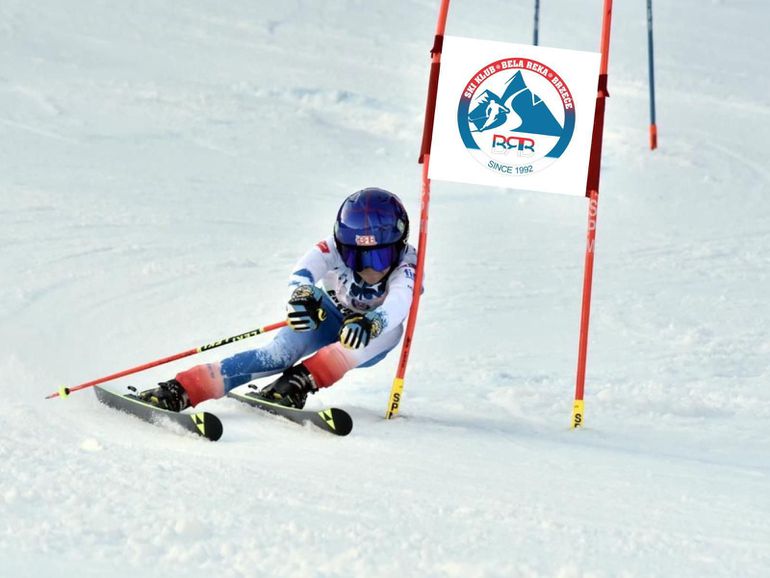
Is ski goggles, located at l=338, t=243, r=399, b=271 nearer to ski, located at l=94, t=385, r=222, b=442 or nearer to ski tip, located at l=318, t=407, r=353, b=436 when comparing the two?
ski tip, located at l=318, t=407, r=353, b=436

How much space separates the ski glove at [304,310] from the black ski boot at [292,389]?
18 centimetres

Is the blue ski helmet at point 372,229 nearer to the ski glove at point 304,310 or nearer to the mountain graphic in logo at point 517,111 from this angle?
the ski glove at point 304,310

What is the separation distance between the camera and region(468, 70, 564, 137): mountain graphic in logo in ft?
15.2

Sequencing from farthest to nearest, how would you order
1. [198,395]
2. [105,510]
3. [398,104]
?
[398,104], [198,395], [105,510]

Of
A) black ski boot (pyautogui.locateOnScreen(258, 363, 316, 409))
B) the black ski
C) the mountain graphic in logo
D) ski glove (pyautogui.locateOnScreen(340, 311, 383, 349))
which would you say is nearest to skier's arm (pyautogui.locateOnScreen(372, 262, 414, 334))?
ski glove (pyautogui.locateOnScreen(340, 311, 383, 349))

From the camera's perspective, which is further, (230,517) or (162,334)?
(162,334)

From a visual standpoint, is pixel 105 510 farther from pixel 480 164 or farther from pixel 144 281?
pixel 144 281

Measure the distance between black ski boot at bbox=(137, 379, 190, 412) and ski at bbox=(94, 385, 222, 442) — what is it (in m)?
0.04

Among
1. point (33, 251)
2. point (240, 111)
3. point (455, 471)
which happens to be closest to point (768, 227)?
point (240, 111)

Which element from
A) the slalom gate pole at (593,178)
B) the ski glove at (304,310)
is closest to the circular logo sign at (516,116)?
the slalom gate pole at (593,178)

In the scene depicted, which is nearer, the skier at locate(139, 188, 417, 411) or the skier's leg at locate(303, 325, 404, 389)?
the skier at locate(139, 188, 417, 411)

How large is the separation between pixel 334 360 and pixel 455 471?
3.44ft

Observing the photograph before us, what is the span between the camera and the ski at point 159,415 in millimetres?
3926

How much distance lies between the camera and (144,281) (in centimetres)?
689
